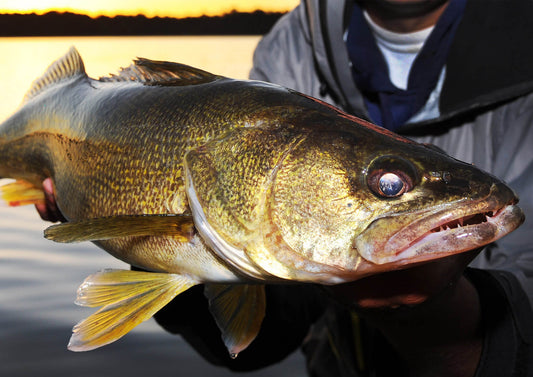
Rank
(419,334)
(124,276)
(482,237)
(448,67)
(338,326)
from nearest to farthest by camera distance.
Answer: (482,237) < (124,276) < (419,334) < (448,67) < (338,326)

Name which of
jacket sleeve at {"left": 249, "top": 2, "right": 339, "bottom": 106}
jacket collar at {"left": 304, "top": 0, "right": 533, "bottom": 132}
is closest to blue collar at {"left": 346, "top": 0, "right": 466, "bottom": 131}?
jacket collar at {"left": 304, "top": 0, "right": 533, "bottom": 132}

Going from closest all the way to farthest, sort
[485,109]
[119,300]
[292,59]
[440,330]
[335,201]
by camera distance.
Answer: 1. [335,201]
2. [119,300]
3. [440,330]
4. [485,109]
5. [292,59]

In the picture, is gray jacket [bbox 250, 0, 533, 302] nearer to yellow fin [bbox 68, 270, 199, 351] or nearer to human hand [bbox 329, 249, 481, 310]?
human hand [bbox 329, 249, 481, 310]

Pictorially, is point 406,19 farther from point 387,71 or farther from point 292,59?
point 292,59

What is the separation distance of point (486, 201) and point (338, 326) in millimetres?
2085

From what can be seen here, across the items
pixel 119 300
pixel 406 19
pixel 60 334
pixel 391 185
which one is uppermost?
pixel 406 19

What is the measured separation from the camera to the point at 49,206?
2.51 m

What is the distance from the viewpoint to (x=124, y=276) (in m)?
1.71

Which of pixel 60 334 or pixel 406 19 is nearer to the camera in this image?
pixel 406 19

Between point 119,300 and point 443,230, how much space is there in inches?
37.0

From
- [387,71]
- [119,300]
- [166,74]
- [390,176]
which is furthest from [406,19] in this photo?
[119,300]

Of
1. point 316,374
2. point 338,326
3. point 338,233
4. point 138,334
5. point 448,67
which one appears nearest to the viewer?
point 338,233

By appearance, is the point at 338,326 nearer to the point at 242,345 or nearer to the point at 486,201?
the point at 242,345

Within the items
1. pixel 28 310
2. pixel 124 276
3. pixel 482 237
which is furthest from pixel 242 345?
pixel 28 310
